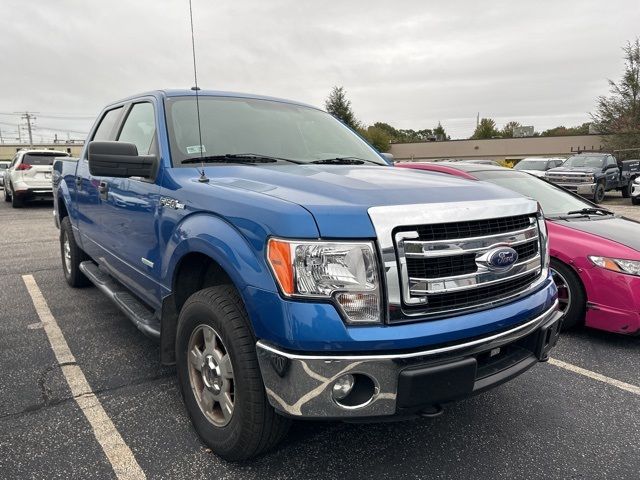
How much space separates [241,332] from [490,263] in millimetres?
1155

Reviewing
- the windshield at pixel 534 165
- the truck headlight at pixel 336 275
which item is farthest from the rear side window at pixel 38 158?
the windshield at pixel 534 165

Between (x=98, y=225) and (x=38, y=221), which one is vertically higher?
(x=98, y=225)

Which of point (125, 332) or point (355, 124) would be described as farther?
point (355, 124)

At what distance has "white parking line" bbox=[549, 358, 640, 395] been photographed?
326 centimetres

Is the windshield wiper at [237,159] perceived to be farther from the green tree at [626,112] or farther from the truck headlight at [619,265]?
the green tree at [626,112]

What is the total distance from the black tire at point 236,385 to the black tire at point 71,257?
3319mm

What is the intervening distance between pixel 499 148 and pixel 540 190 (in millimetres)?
55419

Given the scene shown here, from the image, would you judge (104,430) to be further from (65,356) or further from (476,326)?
(476,326)

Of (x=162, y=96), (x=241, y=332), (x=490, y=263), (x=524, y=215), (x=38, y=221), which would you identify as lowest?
(x=38, y=221)

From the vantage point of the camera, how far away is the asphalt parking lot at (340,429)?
7.69 feet

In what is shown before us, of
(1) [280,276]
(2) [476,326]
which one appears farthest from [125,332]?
(2) [476,326]

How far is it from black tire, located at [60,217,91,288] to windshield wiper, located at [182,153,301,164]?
2.89 meters

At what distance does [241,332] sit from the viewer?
2.09 m

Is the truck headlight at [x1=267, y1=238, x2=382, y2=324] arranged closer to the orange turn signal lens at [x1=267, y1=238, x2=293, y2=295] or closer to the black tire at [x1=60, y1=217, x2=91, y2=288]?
the orange turn signal lens at [x1=267, y1=238, x2=293, y2=295]
